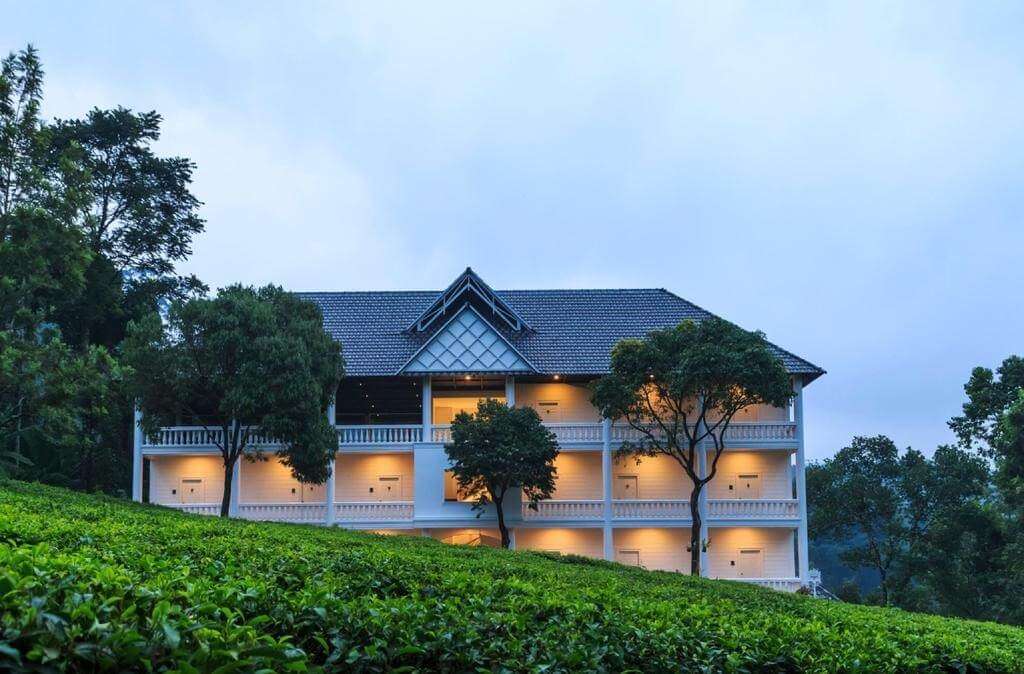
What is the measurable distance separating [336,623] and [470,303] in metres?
34.6

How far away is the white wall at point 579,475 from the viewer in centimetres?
4106

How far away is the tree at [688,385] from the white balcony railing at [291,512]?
11533 millimetres

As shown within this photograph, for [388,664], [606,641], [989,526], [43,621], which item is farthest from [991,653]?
[989,526]

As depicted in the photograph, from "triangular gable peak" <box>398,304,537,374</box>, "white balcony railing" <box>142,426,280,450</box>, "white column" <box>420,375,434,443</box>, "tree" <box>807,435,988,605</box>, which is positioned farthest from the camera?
"tree" <box>807,435,988,605</box>

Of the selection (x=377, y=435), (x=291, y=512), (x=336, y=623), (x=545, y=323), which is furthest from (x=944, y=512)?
(x=336, y=623)

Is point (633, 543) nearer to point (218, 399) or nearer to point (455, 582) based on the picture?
point (218, 399)

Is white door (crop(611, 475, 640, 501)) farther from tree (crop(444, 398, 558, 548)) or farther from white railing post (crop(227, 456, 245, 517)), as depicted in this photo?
white railing post (crop(227, 456, 245, 517))

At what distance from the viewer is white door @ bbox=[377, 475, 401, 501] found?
41094 mm

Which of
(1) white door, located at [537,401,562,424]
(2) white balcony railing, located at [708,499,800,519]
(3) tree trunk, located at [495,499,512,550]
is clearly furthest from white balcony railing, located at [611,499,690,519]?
(1) white door, located at [537,401,562,424]

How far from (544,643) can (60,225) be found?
851 inches

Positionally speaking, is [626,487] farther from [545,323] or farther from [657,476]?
[545,323]

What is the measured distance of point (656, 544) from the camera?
40.4 meters

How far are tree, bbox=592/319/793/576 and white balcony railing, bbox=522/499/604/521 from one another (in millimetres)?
2426

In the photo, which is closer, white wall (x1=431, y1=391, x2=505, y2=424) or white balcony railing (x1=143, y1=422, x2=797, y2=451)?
white balcony railing (x1=143, y1=422, x2=797, y2=451)
